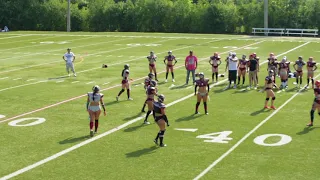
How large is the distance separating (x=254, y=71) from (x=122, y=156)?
11.9 m

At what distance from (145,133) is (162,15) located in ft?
198

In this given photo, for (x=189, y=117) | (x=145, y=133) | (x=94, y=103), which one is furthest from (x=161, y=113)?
(x=189, y=117)

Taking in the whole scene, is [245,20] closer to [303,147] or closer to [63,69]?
[63,69]

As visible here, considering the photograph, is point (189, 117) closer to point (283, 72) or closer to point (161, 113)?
point (161, 113)

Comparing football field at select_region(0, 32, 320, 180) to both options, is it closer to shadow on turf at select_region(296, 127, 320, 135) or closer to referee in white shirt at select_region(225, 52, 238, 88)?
shadow on turf at select_region(296, 127, 320, 135)

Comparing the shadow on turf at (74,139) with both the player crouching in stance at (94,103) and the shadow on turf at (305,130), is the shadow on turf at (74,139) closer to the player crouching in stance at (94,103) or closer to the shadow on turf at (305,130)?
the player crouching in stance at (94,103)

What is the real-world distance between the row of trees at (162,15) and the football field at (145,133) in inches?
1562

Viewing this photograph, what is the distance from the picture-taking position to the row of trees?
6781cm

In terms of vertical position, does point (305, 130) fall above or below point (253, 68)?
below

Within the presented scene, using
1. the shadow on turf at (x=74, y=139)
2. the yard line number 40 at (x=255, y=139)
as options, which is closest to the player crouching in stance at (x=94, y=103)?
the shadow on turf at (x=74, y=139)

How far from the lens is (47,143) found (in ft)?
51.7

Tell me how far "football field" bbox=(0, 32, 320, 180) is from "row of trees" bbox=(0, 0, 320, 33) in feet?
130

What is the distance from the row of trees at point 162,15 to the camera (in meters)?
67.8

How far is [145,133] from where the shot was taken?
16.8m
